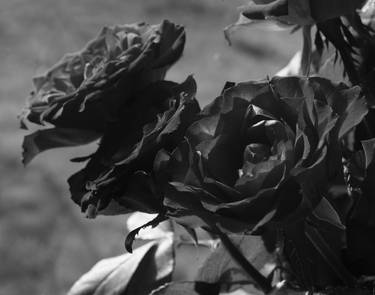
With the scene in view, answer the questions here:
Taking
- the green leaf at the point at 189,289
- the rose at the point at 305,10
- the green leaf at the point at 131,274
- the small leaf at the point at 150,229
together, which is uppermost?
the rose at the point at 305,10

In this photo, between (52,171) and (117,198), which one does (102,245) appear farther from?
(117,198)

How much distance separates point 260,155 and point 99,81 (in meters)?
0.10

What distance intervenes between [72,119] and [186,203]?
4.1 inches

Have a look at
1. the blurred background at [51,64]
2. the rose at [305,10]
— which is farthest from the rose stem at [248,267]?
the blurred background at [51,64]

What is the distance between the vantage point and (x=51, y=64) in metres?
1.67

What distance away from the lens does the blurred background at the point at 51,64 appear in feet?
3.78

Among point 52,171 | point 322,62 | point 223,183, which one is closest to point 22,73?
point 52,171

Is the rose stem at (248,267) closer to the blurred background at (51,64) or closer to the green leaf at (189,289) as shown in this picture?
the green leaf at (189,289)

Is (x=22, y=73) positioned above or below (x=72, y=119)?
below

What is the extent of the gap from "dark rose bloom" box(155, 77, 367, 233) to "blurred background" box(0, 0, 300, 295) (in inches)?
22.3

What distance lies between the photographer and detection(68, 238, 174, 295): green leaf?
1.44 feet

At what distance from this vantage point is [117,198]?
1.07ft

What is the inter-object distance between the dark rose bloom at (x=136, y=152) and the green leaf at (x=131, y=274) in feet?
0.33

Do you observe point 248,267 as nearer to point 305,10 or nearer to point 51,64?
point 305,10
